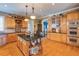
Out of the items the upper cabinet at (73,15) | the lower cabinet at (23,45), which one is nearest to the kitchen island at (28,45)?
the lower cabinet at (23,45)

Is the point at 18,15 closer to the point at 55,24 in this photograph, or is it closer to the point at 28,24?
the point at 28,24

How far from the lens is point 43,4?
1.86 m

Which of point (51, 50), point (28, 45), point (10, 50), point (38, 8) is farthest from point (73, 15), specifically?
point (10, 50)

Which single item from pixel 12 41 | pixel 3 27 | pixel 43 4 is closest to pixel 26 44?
pixel 12 41

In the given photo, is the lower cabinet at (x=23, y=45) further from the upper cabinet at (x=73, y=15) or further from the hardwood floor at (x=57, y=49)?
the upper cabinet at (x=73, y=15)

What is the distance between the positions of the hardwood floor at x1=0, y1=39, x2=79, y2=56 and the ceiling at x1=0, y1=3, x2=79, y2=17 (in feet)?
1.88

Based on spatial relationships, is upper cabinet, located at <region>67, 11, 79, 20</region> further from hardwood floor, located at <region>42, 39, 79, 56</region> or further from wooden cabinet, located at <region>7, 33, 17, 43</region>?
wooden cabinet, located at <region>7, 33, 17, 43</region>

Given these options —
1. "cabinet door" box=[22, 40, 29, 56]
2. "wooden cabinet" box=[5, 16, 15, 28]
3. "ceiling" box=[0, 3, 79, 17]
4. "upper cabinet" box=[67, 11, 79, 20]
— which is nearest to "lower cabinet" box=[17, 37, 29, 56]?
"cabinet door" box=[22, 40, 29, 56]

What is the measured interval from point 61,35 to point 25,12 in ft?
2.73

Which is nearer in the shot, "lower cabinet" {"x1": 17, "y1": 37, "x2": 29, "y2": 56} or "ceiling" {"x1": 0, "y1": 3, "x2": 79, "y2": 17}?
"ceiling" {"x1": 0, "y1": 3, "x2": 79, "y2": 17}

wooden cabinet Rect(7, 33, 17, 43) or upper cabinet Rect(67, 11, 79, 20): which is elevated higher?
upper cabinet Rect(67, 11, 79, 20)

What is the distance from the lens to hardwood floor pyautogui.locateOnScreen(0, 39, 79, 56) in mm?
1878

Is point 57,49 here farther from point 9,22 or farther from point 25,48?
point 9,22

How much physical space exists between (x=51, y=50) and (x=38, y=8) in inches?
33.5
